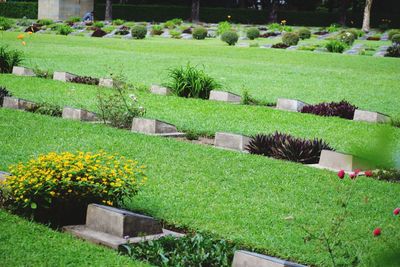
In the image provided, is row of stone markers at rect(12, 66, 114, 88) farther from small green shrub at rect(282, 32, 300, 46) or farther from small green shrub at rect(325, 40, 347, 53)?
small green shrub at rect(282, 32, 300, 46)

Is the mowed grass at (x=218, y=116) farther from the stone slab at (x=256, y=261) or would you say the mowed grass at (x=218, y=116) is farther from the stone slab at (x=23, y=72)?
the stone slab at (x=256, y=261)

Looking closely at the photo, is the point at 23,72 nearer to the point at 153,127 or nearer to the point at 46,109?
the point at 46,109

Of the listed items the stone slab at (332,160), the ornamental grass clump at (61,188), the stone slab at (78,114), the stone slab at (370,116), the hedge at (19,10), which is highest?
the ornamental grass clump at (61,188)

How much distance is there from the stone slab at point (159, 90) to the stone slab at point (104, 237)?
10.3 meters

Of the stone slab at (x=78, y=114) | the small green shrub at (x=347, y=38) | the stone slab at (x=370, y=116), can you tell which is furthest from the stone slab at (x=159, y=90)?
the small green shrub at (x=347, y=38)

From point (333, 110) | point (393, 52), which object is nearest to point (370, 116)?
point (333, 110)

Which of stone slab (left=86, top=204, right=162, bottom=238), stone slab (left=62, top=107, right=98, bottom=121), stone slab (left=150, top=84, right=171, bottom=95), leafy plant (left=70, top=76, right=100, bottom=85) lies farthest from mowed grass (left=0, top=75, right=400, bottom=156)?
stone slab (left=86, top=204, right=162, bottom=238)

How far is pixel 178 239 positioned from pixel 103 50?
22950 mm

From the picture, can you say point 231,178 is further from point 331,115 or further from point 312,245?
point 331,115

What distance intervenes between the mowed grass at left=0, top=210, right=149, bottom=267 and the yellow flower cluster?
0.87 feet

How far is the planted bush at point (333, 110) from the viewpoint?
43.5ft

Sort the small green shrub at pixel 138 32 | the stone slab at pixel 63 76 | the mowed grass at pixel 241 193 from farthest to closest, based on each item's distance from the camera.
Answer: the small green shrub at pixel 138 32 < the stone slab at pixel 63 76 < the mowed grass at pixel 241 193

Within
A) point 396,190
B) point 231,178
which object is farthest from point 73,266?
point 396,190

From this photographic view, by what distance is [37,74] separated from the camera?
61.6 feet
